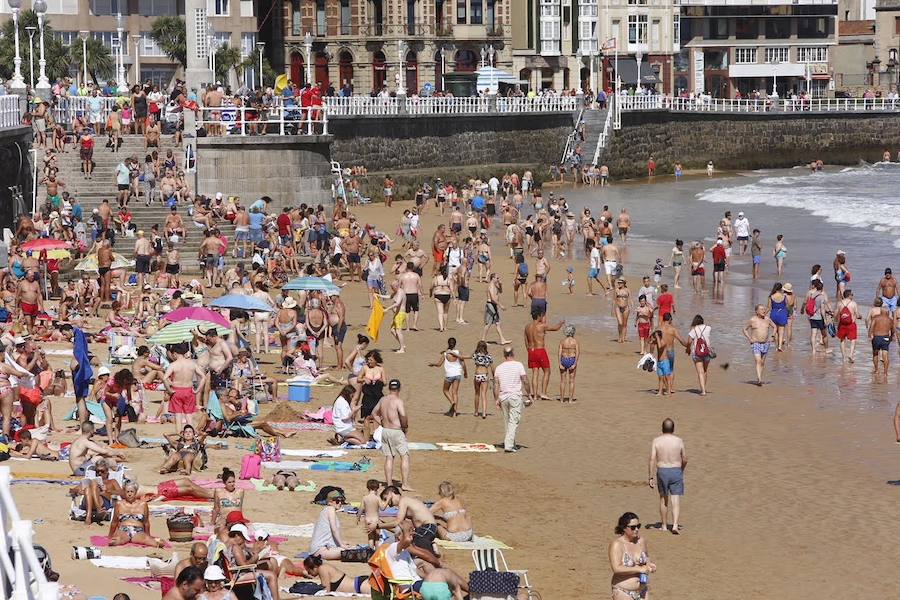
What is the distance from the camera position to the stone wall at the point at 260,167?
3597 centimetres

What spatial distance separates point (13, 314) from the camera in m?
24.0

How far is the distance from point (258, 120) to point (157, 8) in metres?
29.8

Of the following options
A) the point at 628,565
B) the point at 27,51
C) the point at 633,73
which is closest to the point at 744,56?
the point at 633,73

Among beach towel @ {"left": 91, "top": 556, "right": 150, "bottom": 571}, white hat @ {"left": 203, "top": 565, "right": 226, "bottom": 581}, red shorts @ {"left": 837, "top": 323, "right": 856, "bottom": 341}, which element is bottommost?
beach towel @ {"left": 91, "top": 556, "right": 150, "bottom": 571}

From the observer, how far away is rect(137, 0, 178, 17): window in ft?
210

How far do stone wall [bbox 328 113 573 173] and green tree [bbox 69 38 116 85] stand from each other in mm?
13574

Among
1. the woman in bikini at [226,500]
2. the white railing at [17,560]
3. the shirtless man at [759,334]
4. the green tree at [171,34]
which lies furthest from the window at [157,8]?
the white railing at [17,560]

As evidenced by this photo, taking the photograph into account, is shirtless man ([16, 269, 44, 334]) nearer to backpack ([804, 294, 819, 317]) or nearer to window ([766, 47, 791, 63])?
backpack ([804, 294, 819, 317])

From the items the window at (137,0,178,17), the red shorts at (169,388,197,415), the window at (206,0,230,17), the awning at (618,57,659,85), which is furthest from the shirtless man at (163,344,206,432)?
the awning at (618,57,659,85)

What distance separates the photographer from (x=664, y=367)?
21.5 metres

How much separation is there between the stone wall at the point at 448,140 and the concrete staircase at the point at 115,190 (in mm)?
12066

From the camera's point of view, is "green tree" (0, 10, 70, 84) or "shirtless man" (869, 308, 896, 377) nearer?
"shirtless man" (869, 308, 896, 377)

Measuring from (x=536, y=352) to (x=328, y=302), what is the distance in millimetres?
A: 4002

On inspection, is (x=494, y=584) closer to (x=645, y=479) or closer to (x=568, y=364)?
(x=645, y=479)
